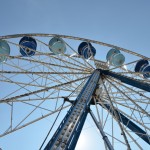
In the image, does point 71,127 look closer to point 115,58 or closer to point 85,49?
point 115,58

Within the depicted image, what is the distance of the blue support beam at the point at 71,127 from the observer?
6.39 meters

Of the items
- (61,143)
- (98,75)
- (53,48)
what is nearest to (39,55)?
(53,48)

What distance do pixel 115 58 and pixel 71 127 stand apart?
9907 millimetres

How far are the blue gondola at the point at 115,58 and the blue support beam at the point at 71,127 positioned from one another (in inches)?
276

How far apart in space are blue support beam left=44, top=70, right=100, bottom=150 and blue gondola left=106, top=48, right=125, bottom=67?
7006 mm

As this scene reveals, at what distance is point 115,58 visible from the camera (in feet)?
53.6

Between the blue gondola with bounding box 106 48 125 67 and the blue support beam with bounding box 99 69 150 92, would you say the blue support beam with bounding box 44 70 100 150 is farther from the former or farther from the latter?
the blue gondola with bounding box 106 48 125 67

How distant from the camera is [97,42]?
48.7 feet

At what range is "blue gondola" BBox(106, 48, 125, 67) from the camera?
1622 centimetres

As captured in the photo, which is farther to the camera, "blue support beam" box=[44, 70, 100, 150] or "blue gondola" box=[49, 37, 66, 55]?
"blue gondola" box=[49, 37, 66, 55]

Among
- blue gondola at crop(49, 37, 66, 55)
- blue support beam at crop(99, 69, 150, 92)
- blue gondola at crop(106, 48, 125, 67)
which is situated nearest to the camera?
blue support beam at crop(99, 69, 150, 92)

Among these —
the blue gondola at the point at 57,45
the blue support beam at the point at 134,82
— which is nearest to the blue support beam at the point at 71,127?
the blue support beam at the point at 134,82

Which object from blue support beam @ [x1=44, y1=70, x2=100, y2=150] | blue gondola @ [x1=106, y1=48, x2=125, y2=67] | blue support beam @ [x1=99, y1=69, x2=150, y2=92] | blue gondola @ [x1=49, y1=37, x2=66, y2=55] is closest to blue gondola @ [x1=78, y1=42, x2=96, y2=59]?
blue gondola @ [x1=106, y1=48, x2=125, y2=67]

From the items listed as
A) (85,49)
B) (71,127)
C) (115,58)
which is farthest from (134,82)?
(85,49)
